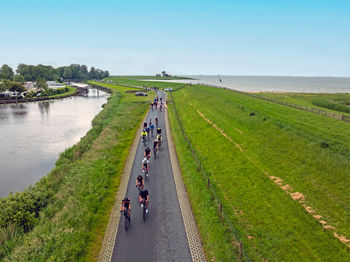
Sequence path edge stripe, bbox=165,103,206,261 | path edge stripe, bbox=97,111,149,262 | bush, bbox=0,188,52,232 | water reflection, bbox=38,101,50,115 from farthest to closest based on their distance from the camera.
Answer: water reflection, bbox=38,101,50,115, bush, bbox=0,188,52,232, path edge stripe, bbox=165,103,206,261, path edge stripe, bbox=97,111,149,262

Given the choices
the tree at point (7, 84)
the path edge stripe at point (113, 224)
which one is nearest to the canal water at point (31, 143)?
the path edge stripe at point (113, 224)

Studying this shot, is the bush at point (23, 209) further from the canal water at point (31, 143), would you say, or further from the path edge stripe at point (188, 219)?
the path edge stripe at point (188, 219)

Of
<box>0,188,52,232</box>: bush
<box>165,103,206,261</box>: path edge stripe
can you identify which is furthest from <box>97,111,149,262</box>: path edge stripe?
<box>0,188,52,232</box>: bush

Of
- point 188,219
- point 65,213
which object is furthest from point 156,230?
point 65,213

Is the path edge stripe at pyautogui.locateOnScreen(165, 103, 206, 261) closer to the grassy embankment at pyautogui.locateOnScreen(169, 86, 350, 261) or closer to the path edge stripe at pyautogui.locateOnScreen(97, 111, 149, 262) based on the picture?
the grassy embankment at pyautogui.locateOnScreen(169, 86, 350, 261)

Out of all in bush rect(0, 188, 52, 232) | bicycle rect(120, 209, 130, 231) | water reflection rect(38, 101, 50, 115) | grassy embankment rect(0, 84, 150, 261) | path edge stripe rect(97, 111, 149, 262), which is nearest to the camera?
grassy embankment rect(0, 84, 150, 261)

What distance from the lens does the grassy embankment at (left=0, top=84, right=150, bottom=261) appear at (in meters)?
11.4

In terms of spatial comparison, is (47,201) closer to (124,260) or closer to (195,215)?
(124,260)

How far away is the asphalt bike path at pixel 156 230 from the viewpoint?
1151 centimetres

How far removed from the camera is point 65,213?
46.6ft

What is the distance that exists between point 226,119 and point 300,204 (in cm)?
2492

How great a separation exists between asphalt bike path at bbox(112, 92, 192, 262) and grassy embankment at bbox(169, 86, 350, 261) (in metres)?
1.32

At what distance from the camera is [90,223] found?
1352 cm

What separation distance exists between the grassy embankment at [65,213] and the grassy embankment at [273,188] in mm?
6102
